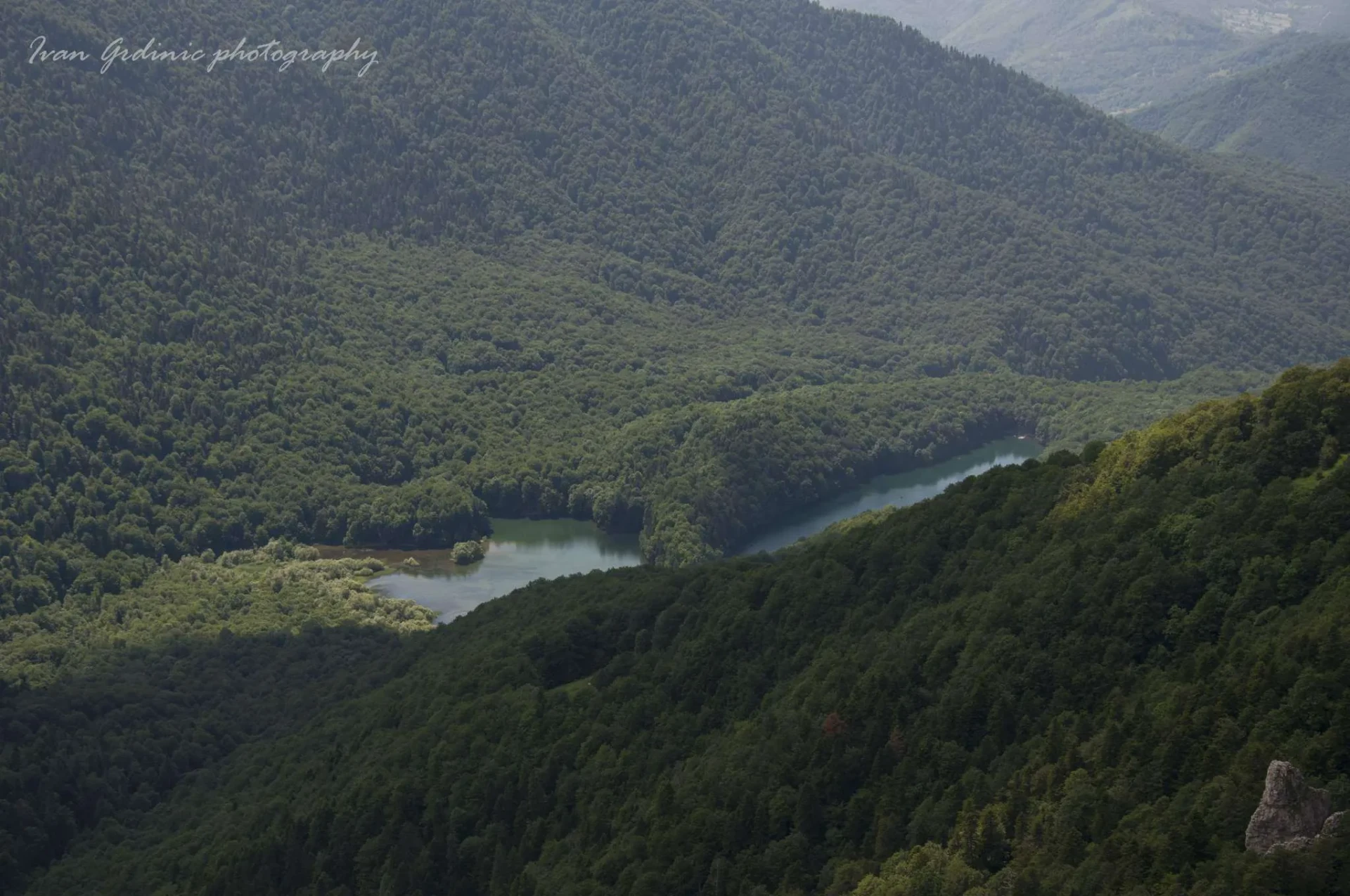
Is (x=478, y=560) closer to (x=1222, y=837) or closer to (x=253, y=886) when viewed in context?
(x=253, y=886)

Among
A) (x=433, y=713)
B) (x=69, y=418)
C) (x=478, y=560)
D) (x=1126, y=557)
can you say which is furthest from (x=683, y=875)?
(x=69, y=418)

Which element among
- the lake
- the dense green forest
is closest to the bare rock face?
the dense green forest

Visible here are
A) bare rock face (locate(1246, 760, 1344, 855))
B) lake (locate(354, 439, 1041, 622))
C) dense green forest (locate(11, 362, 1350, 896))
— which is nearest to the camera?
bare rock face (locate(1246, 760, 1344, 855))

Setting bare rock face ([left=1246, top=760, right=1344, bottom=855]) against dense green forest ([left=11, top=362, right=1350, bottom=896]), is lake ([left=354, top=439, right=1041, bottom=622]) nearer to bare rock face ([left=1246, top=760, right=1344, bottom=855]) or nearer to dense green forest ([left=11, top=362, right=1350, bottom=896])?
dense green forest ([left=11, top=362, right=1350, bottom=896])

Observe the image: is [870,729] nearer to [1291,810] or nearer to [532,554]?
[1291,810]

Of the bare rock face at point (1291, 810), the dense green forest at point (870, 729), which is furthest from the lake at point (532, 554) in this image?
the bare rock face at point (1291, 810)

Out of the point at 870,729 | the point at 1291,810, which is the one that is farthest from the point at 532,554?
the point at 1291,810
